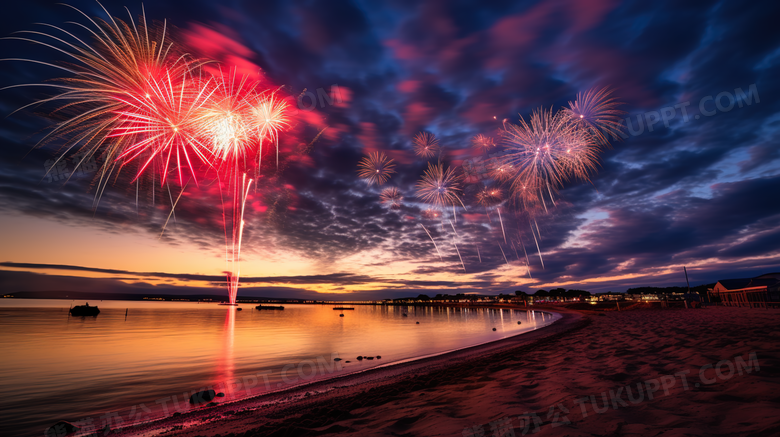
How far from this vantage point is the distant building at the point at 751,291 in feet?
184

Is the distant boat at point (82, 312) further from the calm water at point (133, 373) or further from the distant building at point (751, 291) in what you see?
the distant building at point (751, 291)

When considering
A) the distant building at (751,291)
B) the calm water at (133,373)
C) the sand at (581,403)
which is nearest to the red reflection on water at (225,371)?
the calm water at (133,373)

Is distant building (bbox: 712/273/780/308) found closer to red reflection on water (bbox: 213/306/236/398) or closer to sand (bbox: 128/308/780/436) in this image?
sand (bbox: 128/308/780/436)

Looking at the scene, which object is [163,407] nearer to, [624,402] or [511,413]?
[511,413]

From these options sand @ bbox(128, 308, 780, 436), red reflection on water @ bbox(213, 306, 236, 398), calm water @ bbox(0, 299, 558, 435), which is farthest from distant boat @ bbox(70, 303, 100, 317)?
sand @ bbox(128, 308, 780, 436)

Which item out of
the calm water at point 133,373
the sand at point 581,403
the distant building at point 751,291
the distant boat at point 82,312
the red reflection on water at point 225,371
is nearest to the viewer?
the sand at point 581,403

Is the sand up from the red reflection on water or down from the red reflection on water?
up

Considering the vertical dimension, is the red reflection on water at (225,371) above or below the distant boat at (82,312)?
below

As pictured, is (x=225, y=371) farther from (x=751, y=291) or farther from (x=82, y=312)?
(x=82, y=312)

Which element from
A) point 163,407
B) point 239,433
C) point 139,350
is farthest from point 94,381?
point 239,433

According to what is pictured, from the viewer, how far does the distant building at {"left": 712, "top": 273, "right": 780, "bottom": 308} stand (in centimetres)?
5616

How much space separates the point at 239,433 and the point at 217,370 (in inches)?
804

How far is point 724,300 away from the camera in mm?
73438

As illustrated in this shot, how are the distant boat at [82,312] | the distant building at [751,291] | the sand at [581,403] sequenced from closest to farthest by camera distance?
the sand at [581,403], the distant building at [751,291], the distant boat at [82,312]
